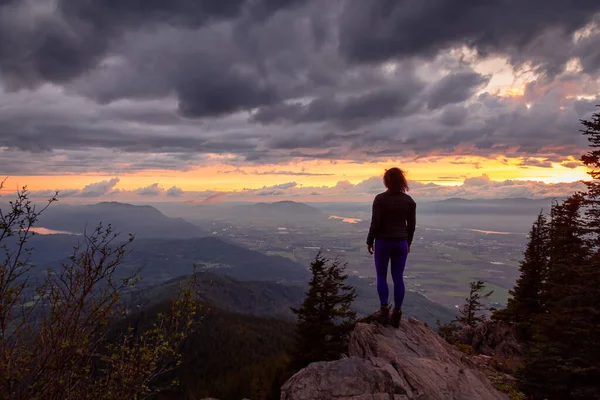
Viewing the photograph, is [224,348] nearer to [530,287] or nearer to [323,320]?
[530,287]

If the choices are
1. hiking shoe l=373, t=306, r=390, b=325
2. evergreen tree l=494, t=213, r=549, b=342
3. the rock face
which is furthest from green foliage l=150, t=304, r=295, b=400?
the rock face

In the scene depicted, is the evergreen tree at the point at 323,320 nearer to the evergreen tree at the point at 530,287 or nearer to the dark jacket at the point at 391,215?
the dark jacket at the point at 391,215

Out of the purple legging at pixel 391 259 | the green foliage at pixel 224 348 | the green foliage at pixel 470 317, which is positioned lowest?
the green foliage at pixel 224 348

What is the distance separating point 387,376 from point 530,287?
94.4 feet

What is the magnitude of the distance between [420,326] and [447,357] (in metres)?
1.49

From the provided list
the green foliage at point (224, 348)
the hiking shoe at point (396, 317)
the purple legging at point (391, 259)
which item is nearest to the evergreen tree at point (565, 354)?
the hiking shoe at point (396, 317)

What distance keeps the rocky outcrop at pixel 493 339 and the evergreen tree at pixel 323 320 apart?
524 inches

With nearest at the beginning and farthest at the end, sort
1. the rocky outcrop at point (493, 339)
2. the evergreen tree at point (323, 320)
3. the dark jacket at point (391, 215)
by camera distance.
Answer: the dark jacket at point (391, 215)
the evergreen tree at point (323, 320)
the rocky outcrop at point (493, 339)

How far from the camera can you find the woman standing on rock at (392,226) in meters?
9.55

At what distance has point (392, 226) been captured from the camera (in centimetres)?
955

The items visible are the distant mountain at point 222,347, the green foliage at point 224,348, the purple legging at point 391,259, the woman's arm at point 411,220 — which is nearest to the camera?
the purple legging at point 391,259

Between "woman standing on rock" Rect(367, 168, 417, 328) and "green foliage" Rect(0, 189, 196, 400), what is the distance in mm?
5618

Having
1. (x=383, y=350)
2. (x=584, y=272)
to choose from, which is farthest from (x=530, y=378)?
(x=383, y=350)

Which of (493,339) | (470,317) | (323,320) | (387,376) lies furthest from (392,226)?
(470,317)
